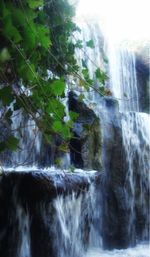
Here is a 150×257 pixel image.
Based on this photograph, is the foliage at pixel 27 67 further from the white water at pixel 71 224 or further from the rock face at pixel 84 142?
the rock face at pixel 84 142

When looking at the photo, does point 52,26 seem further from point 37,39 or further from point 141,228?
point 141,228

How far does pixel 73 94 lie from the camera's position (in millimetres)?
8234

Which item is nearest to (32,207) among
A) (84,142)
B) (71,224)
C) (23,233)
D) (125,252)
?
(23,233)

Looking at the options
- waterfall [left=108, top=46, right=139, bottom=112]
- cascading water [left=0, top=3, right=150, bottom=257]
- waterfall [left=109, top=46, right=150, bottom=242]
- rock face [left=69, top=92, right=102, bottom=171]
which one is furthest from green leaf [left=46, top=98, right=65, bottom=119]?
waterfall [left=108, top=46, right=139, bottom=112]

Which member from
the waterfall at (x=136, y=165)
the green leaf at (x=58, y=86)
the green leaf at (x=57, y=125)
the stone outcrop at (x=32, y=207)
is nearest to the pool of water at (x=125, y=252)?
the waterfall at (x=136, y=165)

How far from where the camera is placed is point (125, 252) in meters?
8.34

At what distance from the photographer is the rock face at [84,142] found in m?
7.75

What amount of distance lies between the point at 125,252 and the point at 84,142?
229cm

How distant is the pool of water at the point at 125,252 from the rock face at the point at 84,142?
1.53 m

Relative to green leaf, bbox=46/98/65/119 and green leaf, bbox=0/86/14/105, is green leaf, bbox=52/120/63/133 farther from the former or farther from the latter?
green leaf, bbox=0/86/14/105

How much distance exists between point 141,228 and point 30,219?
5018 millimetres

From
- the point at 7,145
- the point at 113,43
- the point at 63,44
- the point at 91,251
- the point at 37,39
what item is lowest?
the point at 91,251

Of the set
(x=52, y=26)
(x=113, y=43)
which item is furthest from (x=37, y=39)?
(x=113, y=43)

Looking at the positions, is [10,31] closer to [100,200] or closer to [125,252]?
[125,252]
